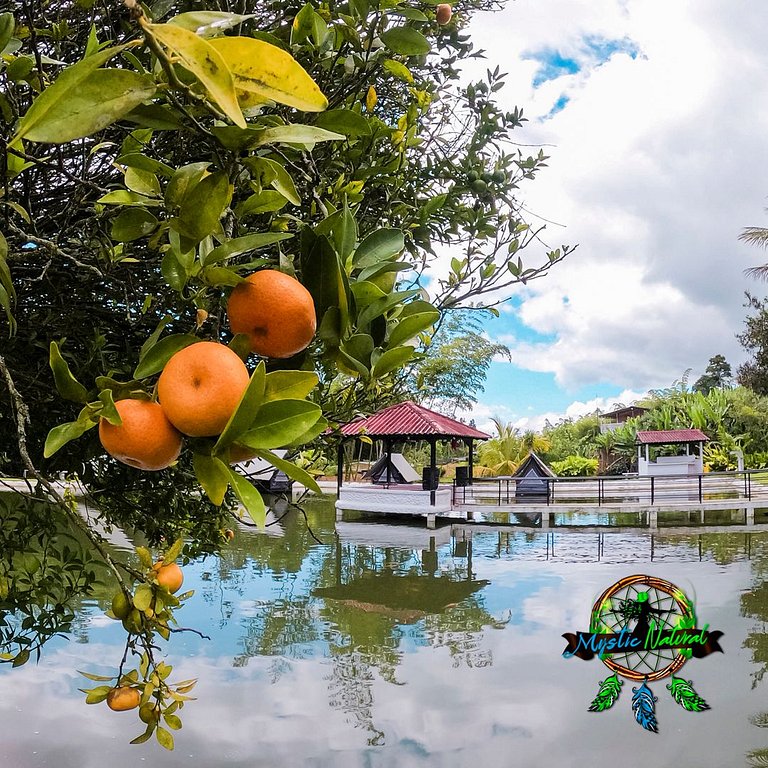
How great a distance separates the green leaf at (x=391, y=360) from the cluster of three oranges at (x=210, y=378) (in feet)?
0.28

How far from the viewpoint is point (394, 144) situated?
4.55ft

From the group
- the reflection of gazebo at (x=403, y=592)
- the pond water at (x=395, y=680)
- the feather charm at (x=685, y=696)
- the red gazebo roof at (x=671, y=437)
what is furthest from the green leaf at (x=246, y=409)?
the red gazebo roof at (x=671, y=437)

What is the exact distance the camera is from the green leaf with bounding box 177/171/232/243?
51cm

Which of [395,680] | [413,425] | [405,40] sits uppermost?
[413,425]

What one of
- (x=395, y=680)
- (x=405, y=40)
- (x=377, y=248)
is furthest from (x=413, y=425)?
(x=377, y=248)

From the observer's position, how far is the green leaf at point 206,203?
0.51 m

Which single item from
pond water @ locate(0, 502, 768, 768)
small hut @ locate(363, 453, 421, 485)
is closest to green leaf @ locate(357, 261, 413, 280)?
pond water @ locate(0, 502, 768, 768)

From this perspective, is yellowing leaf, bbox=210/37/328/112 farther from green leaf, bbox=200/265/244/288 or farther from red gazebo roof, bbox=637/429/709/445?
red gazebo roof, bbox=637/429/709/445

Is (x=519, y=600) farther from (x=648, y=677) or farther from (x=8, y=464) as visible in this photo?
(x=8, y=464)

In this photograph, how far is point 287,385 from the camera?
0.55 meters

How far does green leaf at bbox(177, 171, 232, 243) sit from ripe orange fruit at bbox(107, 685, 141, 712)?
676 mm

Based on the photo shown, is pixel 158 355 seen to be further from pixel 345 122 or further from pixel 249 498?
pixel 345 122

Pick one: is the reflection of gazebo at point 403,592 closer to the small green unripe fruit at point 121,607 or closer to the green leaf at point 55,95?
the small green unripe fruit at point 121,607

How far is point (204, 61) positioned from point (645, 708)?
172 inches
